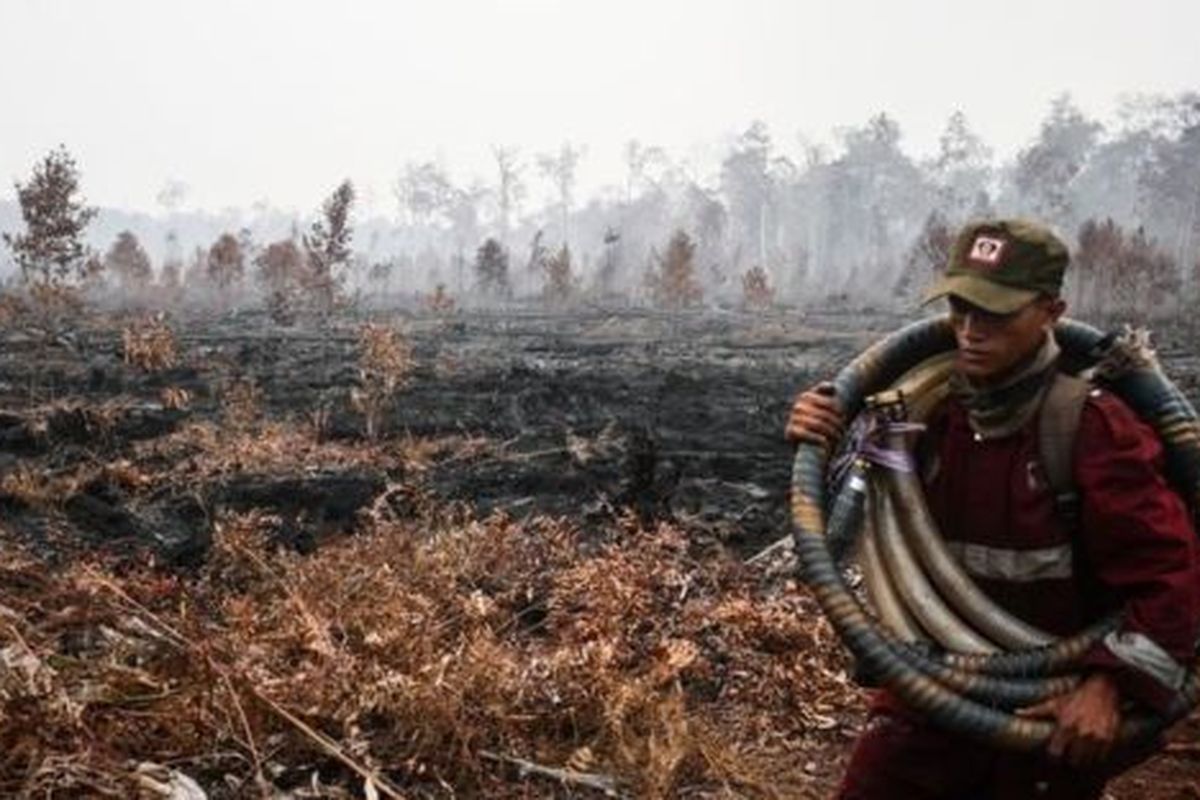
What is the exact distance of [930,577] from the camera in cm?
261

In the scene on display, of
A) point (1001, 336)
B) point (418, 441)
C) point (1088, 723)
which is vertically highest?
point (1001, 336)

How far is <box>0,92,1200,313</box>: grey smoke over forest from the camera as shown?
4650 cm

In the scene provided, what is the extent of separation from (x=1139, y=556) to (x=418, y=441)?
9965mm

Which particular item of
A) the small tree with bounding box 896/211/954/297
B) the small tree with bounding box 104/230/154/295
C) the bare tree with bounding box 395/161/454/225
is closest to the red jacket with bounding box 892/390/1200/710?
→ the small tree with bounding box 896/211/954/297

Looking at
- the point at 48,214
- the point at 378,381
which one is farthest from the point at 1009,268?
the point at 48,214

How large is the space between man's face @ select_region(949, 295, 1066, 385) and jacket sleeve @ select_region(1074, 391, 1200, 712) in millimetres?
212

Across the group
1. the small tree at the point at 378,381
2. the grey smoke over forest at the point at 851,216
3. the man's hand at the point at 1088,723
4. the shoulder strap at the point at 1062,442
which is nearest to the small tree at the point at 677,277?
the grey smoke over forest at the point at 851,216

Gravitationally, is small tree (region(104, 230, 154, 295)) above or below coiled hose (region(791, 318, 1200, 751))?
above

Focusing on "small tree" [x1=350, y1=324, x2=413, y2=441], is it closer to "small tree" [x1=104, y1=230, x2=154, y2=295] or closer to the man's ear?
the man's ear

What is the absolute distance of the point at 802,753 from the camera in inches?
193

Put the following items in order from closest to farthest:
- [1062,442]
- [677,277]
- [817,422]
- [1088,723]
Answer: [1088,723]
[1062,442]
[817,422]
[677,277]

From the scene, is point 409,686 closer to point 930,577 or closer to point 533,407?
point 930,577

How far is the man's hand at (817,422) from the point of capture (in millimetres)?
2689

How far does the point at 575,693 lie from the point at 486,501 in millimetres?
4978
